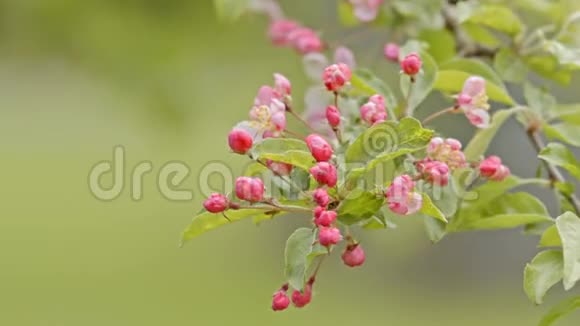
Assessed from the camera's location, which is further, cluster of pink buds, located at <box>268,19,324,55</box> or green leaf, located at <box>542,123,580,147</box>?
cluster of pink buds, located at <box>268,19,324,55</box>

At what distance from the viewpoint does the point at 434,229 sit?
0.81 m

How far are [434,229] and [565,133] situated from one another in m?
0.25

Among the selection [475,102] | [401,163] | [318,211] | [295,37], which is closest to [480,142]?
[475,102]

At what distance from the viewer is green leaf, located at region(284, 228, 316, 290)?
2.41 ft

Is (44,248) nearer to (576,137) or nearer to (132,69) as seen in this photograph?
(132,69)

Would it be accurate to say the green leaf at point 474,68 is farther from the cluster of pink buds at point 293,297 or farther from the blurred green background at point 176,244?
the blurred green background at point 176,244

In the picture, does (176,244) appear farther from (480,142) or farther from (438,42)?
(480,142)

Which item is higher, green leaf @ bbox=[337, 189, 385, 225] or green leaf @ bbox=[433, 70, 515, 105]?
green leaf @ bbox=[433, 70, 515, 105]

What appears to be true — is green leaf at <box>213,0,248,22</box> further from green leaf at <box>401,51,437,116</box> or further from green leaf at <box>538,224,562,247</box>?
green leaf at <box>538,224,562,247</box>

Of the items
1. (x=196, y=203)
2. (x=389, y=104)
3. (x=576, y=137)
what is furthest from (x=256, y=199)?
(x=196, y=203)

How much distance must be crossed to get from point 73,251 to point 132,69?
1.98 meters

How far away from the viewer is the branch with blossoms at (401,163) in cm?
74

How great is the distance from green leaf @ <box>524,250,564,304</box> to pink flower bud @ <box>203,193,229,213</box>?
0.83 feet

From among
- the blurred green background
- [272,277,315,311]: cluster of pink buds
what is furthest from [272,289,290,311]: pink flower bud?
the blurred green background
